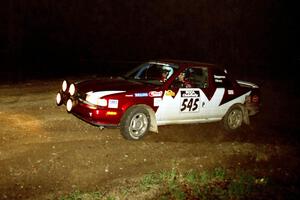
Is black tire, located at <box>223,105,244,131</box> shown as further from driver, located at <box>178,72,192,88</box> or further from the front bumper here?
the front bumper

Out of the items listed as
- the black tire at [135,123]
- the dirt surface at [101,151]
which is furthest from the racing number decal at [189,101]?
the black tire at [135,123]

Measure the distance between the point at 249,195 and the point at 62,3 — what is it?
34.8m

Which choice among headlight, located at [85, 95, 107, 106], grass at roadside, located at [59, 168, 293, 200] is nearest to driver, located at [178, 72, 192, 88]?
headlight, located at [85, 95, 107, 106]

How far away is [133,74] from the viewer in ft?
31.0

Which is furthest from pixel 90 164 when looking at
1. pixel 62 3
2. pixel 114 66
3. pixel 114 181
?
pixel 62 3

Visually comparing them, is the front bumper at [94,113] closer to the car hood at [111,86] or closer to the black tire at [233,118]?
the car hood at [111,86]

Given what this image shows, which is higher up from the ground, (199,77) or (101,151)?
(199,77)

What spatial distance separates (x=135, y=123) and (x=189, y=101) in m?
1.40

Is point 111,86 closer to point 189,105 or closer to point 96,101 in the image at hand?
point 96,101

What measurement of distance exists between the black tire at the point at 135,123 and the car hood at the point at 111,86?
44 centimetres

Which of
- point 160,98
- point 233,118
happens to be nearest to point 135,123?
point 160,98

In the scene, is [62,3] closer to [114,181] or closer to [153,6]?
[153,6]

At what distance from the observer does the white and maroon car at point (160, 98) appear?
796 centimetres

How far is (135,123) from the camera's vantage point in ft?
27.1
